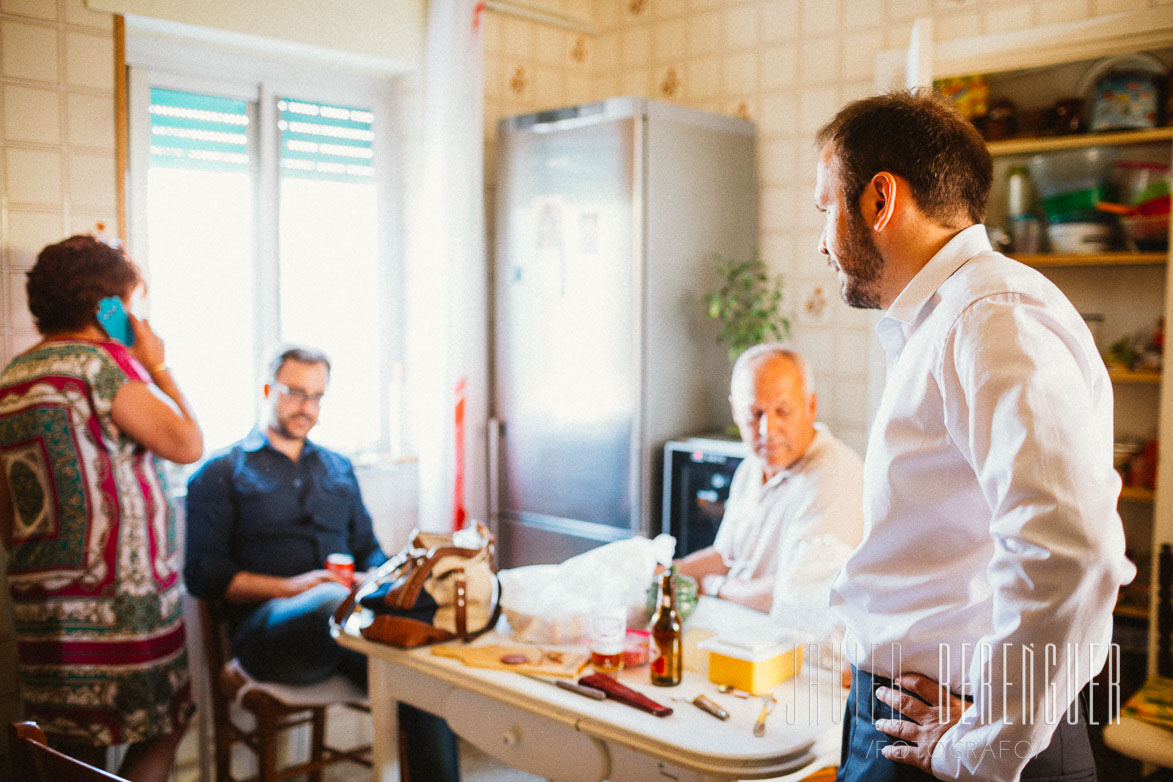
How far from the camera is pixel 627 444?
314 cm

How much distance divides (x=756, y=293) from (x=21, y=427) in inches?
89.4

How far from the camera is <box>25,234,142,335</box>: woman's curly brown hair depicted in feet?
7.13

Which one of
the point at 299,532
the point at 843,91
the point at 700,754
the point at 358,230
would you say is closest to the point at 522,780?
the point at 299,532

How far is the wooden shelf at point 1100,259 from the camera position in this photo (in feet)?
9.14

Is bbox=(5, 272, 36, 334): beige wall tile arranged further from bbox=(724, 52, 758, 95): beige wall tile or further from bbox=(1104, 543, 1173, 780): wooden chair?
bbox=(1104, 543, 1173, 780): wooden chair

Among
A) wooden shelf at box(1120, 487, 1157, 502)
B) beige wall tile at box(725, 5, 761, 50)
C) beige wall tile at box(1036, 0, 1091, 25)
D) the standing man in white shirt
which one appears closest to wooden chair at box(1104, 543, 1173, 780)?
wooden shelf at box(1120, 487, 1157, 502)

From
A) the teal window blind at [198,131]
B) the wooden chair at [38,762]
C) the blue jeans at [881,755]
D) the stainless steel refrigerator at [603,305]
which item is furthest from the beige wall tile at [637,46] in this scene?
the wooden chair at [38,762]

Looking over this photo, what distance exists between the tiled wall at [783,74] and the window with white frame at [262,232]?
0.54 metres

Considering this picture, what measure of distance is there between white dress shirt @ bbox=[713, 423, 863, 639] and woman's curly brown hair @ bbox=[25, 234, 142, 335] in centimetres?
162

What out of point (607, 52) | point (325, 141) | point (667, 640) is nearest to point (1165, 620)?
point (667, 640)

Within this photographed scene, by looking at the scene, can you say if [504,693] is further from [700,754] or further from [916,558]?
[916,558]

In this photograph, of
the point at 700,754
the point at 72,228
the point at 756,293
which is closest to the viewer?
the point at 700,754

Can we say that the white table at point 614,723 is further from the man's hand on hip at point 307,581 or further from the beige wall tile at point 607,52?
the beige wall tile at point 607,52

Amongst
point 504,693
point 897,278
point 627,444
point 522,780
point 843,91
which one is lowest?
point 522,780
